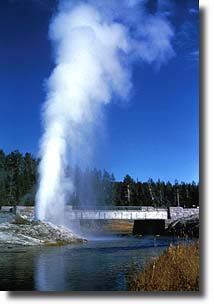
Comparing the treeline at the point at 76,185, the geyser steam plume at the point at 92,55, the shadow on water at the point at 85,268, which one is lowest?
the shadow on water at the point at 85,268

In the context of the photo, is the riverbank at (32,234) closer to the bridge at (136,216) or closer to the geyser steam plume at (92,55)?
the geyser steam plume at (92,55)

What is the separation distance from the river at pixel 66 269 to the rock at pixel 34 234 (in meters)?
0.17

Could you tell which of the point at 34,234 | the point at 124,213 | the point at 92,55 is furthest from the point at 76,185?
the point at 124,213

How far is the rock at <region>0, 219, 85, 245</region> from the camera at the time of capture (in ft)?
15.8

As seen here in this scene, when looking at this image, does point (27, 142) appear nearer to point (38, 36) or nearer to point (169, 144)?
point (38, 36)

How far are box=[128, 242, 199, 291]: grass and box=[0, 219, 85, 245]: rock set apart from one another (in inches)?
68.6

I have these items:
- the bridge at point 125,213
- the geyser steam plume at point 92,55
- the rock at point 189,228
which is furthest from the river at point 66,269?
the bridge at point 125,213

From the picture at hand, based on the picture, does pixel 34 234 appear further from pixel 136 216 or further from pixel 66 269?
pixel 136 216

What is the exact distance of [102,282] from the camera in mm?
3457

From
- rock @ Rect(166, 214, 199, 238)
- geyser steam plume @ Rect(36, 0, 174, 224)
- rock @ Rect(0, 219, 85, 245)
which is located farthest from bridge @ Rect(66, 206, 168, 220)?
geyser steam plume @ Rect(36, 0, 174, 224)

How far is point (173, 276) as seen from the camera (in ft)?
11.2

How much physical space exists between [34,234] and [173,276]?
7.68 feet

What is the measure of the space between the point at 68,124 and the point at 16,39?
5.87 feet

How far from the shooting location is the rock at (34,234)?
481 centimetres
